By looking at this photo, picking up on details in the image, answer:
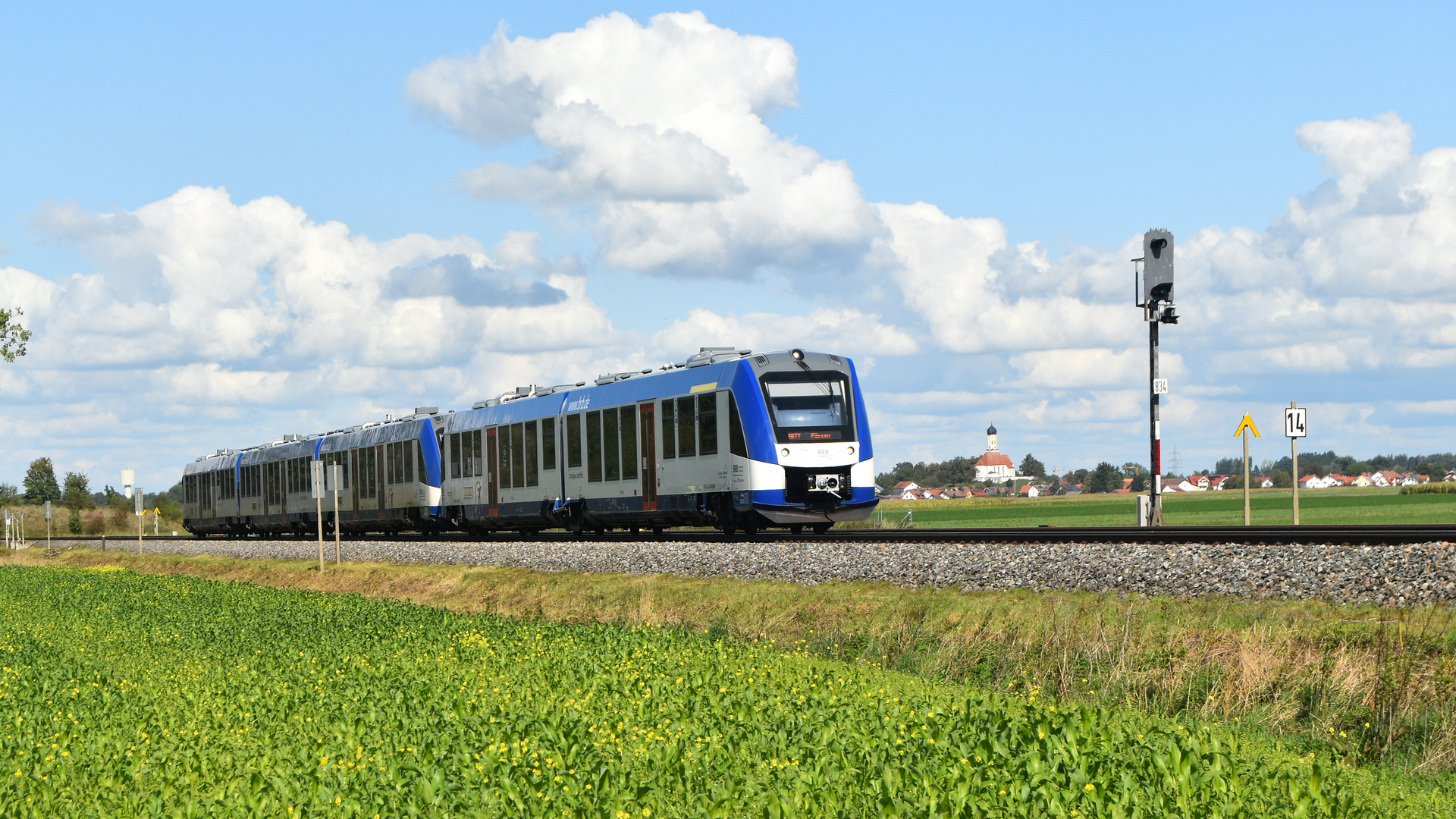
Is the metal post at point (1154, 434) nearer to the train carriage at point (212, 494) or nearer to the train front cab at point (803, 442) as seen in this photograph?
the train front cab at point (803, 442)

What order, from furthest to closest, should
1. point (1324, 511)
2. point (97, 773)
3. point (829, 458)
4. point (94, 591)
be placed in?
point (1324, 511) < point (94, 591) < point (829, 458) < point (97, 773)

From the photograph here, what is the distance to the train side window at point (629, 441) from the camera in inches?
1139

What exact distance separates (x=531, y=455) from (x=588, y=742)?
24.7 meters

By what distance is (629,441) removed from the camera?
29.1 meters

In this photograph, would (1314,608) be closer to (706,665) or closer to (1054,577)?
(1054,577)

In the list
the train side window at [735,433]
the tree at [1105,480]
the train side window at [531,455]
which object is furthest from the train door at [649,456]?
the tree at [1105,480]

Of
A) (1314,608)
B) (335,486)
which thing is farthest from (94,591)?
(1314,608)

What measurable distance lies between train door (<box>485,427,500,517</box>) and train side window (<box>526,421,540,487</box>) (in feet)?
7.01

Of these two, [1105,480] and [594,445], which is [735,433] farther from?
[1105,480]

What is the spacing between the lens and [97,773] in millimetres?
9336

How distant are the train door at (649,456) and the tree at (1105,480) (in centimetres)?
11058

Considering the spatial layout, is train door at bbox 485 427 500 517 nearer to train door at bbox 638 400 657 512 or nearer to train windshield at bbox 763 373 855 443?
train door at bbox 638 400 657 512

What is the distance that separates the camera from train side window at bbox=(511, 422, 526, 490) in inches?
Result: 1356

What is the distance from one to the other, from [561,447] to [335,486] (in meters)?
5.14
